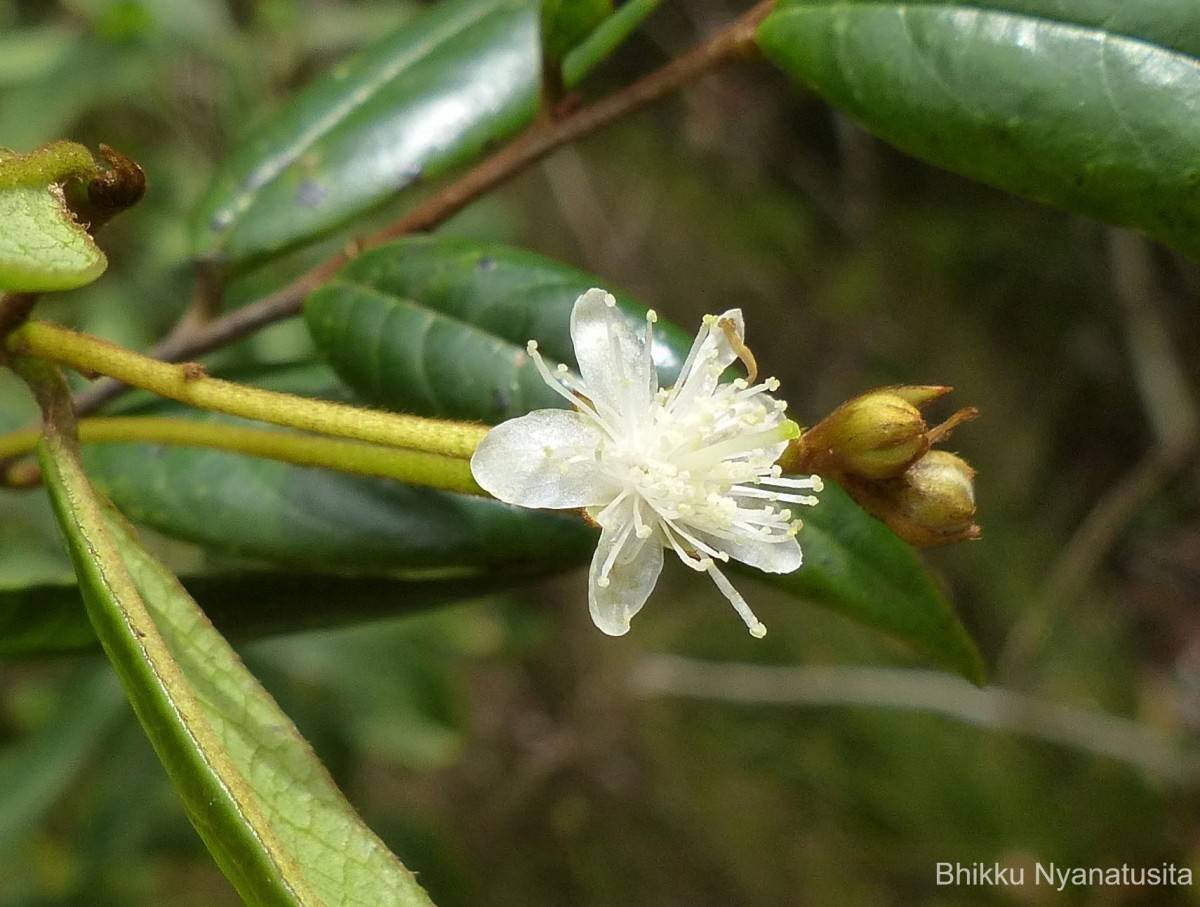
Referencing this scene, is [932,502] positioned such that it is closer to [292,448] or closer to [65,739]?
[292,448]

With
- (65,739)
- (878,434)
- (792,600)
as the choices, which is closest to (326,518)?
(878,434)

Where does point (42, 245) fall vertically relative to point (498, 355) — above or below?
below

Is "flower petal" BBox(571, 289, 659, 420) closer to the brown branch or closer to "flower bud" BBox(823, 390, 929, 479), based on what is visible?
"flower bud" BBox(823, 390, 929, 479)

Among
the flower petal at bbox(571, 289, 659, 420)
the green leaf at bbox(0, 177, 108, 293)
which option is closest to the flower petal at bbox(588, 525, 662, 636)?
the flower petal at bbox(571, 289, 659, 420)

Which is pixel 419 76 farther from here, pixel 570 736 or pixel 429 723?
pixel 570 736

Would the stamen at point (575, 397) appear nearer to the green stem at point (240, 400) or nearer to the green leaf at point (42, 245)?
the green stem at point (240, 400)

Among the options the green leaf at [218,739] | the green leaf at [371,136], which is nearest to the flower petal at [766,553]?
the green leaf at [218,739]
